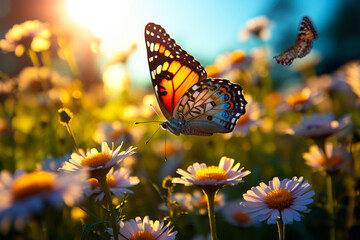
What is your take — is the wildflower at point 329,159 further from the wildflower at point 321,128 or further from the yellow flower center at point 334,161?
the wildflower at point 321,128

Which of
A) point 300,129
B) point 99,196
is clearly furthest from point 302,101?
point 99,196

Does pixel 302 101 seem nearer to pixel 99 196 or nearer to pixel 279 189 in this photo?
pixel 279 189

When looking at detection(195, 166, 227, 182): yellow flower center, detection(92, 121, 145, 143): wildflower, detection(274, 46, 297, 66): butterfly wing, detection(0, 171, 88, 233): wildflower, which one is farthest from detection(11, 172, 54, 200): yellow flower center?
detection(92, 121, 145, 143): wildflower

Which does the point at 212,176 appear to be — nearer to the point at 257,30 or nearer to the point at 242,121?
the point at 242,121

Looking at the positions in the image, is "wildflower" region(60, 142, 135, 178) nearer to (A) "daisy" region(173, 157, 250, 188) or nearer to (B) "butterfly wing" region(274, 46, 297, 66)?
(A) "daisy" region(173, 157, 250, 188)

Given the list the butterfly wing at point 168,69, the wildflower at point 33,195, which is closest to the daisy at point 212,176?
the wildflower at point 33,195

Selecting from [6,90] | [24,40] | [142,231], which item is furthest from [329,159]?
[6,90]
